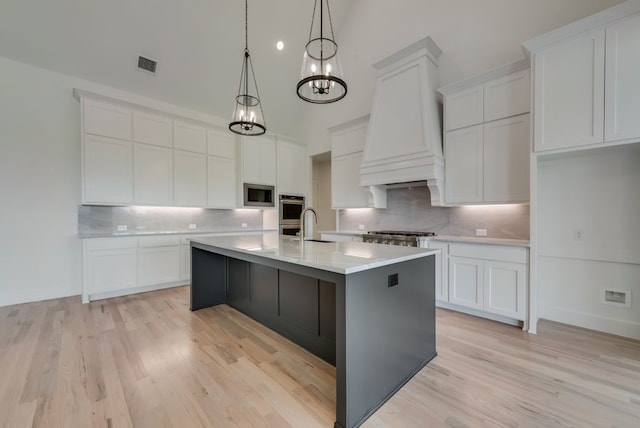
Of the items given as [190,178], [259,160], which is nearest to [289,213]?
[259,160]

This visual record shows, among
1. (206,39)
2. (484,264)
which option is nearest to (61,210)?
(206,39)

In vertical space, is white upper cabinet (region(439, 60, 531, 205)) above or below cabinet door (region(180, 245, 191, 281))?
above

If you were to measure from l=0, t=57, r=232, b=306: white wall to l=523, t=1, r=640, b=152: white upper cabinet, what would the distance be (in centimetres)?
602

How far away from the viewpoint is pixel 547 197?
2988 millimetres

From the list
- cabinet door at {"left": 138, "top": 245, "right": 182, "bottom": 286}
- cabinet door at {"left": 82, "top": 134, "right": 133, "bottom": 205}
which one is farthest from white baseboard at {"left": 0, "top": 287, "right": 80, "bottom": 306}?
cabinet door at {"left": 82, "top": 134, "right": 133, "bottom": 205}

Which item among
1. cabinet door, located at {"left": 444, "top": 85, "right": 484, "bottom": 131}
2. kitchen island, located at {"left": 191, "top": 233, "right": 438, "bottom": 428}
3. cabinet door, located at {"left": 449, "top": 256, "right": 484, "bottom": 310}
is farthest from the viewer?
cabinet door, located at {"left": 444, "top": 85, "right": 484, "bottom": 131}

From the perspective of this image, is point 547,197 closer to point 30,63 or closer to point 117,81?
point 117,81

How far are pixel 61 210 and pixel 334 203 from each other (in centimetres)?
437

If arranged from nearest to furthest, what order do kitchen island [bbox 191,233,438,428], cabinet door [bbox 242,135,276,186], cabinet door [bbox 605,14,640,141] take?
kitchen island [bbox 191,233,438,428], cabinet door [bbox 605,14,640,141], cabinet door [bbox 242,135,276,186]

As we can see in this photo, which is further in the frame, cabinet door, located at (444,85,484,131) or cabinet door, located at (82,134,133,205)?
cabinet door, located at (82,134,133,205)

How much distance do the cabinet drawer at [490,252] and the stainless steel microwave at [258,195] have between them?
3825mm

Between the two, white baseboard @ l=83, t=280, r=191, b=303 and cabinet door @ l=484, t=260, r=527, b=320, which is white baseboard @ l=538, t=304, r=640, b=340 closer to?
cabinet door @ l=484, t=260, r=527, b=320

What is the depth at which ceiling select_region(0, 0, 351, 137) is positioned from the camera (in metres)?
3.41

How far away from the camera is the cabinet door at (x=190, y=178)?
179 inches
